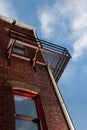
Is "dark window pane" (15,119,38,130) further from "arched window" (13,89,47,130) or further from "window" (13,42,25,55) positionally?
"window" (13,42,25,55)

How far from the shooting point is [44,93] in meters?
10.7

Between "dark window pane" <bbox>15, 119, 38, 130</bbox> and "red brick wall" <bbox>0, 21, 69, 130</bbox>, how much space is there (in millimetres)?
358

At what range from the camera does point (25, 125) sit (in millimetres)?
9039

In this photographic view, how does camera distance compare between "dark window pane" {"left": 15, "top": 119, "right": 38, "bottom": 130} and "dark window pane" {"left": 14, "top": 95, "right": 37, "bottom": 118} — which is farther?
"dark window pane" {"left": 14, "top": 95, "right": 37, "bottom": 118}

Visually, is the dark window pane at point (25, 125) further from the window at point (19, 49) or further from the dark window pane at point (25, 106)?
the window at point (19, 49)

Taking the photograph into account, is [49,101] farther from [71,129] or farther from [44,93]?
[71,129]

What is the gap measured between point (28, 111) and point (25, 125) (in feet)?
2.47

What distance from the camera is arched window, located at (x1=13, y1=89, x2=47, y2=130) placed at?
358 inches

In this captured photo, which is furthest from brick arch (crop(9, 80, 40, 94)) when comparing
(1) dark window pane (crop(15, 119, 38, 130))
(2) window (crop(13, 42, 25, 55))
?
(2) window (crop(13, 42, 25, 55))

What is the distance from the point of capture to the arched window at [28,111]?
910 cm

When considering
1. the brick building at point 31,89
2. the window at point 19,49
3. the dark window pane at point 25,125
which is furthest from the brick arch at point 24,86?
the window at point 19,49

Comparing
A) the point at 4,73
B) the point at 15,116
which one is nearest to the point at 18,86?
the point at 4,73

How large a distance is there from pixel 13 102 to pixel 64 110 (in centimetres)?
207

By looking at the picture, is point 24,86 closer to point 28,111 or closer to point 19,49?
point 28,111
